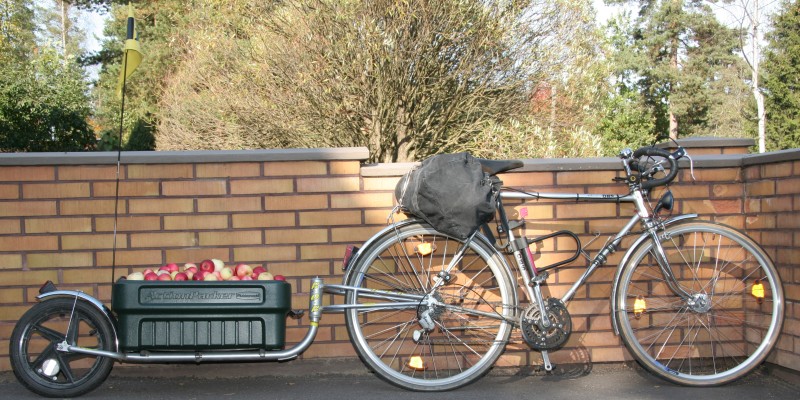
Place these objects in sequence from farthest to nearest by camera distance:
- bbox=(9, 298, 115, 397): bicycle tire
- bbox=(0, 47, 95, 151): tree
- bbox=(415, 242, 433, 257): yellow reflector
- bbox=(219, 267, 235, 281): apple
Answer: bbox=(0, 47, 95, 151): tree → bbox=(415, 242, 433, 257): yellow reflector → bbox=(219, 267, 235, 281): apple → bbox=(9, 298, 115, 397): bicycle tire

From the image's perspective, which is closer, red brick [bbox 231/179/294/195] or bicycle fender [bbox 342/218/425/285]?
bicycle fender [bbox 342/218/425/285]

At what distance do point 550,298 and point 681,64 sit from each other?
43402mm

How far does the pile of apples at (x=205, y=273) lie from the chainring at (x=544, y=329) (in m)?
1.28

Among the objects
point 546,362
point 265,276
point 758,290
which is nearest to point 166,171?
point 265,276

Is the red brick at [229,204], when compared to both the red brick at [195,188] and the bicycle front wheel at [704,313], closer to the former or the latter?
the red brick at [195,188]

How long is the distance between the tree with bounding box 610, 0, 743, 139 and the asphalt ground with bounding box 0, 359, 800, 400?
3982 cm

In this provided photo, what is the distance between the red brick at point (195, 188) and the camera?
414cm


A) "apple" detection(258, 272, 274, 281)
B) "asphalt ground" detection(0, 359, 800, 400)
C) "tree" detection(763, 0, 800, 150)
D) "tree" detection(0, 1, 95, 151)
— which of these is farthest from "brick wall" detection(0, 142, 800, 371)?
"tree" detection(763, 0, 800, 150)

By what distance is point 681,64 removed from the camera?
43469 millimetres

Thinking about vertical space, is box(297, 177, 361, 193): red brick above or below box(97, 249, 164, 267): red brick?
above

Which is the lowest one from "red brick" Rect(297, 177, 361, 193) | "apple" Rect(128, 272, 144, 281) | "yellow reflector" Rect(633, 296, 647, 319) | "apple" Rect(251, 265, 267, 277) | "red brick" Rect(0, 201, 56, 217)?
"yellow reflector" Rect(633, 296, 647, 319)

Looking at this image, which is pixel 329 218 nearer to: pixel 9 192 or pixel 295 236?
pixel 295 236

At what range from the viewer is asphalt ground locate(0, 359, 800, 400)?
3.82m

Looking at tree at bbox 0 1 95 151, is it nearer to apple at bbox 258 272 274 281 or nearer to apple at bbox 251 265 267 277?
apple at bbox 251 265 267 277
